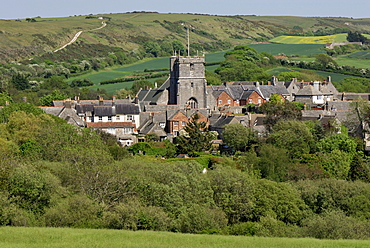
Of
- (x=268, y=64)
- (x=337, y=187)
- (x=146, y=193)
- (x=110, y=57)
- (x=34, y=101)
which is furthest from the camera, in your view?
(x=110, y=57)

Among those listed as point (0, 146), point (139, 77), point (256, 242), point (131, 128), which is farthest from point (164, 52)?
point (256, 242)

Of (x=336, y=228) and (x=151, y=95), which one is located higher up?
(x=151, y=95)

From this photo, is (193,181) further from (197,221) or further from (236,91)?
(236,91)

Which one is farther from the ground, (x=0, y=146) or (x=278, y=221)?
(x=0, y=146)

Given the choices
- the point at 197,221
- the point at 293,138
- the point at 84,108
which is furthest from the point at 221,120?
the point at 197,221

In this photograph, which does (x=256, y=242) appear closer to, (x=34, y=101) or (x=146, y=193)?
(x=146, y=193)

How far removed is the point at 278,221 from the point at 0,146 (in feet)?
68.1

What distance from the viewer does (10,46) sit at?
173375 millimetres

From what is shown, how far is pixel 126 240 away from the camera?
3494cm

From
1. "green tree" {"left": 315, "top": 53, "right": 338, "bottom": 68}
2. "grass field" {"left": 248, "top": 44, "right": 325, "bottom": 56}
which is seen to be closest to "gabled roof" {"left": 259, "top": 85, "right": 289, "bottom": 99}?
"green tree" {"left": 315, "top": 53, "right": 338, "bottom": 68}

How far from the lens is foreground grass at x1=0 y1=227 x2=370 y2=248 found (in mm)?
33969

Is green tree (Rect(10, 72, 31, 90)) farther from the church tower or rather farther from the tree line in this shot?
the tree line

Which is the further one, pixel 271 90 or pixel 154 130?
pixel 271 90

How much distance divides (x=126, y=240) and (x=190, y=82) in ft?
165
